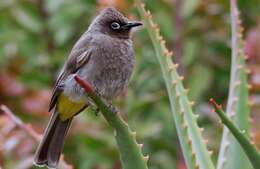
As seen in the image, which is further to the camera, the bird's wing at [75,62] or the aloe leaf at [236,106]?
the bird's wing at [75,62]

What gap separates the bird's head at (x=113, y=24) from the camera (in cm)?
309

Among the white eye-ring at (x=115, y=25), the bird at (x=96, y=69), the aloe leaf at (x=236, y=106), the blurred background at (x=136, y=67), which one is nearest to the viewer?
the aloe leaf at (x=236, y=106)

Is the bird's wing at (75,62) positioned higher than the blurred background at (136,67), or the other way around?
the bird's wing at (75,62)

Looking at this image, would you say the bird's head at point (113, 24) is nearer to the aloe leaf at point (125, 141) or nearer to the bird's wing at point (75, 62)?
the bird's wing at point (75, 62)

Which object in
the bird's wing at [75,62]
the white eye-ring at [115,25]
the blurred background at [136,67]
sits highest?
the white eye-ring at [115,25]

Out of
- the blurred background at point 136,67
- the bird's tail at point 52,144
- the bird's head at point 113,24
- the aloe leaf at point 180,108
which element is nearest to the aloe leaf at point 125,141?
the aloe leaf at point 180,108

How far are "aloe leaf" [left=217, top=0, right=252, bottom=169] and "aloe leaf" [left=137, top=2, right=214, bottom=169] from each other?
7 cm

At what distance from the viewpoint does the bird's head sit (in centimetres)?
309

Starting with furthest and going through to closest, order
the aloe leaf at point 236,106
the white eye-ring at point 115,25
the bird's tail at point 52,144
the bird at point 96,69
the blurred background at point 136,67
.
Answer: the blurred background at point 136,67, the white eye-ring at point 115,25, the bird at point 96,69, the bird's tail at point 52,144, the aloe leaf at point 236,106

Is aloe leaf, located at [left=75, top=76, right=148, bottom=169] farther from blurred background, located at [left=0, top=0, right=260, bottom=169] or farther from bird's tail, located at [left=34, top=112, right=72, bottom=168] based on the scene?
blurred background, located at [left=0, top=0, right=260, bottom=169]

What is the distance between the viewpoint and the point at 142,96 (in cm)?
418

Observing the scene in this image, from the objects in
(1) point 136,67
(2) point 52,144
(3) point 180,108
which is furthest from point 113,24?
(3) point 180,108

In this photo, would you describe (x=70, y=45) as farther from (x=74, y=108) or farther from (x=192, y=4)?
(x=74, y=108)

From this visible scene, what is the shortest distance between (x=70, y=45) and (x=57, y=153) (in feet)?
6.82
